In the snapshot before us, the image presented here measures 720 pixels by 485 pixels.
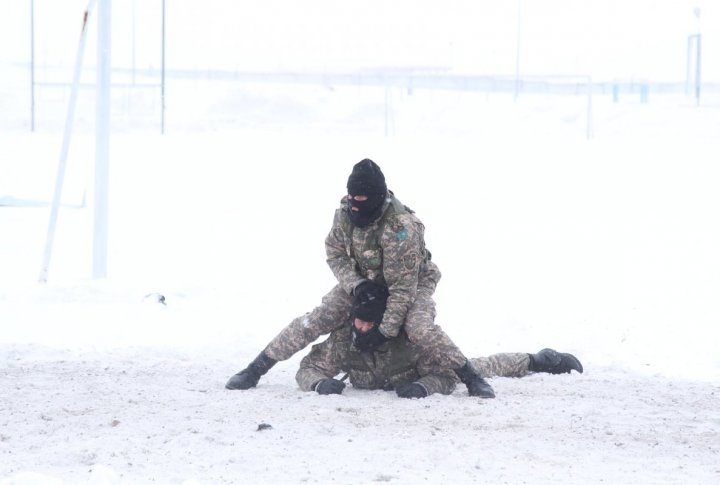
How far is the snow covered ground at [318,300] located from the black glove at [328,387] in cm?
9

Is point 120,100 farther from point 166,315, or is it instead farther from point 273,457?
point 273,457

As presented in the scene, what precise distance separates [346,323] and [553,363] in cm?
144

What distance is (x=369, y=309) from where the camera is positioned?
248 inches

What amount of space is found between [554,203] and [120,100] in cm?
3299

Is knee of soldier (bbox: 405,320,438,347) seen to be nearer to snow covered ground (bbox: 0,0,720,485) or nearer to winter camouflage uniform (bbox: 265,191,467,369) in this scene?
winter camouflage uniform (bbox: 265,191,467,369)

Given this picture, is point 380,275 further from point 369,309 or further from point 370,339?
point 370,339

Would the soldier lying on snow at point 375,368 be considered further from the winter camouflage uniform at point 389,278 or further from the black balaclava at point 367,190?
the black balaclava at point 367,190

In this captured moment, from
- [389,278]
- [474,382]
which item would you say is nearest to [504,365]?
[474,382]

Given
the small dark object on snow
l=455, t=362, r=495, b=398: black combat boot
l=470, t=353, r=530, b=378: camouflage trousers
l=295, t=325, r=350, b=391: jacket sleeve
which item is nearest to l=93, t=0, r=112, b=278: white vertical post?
the small dark object on snow

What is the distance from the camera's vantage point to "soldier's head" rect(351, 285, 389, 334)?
6.29 meters

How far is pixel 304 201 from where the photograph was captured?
19.0 metres

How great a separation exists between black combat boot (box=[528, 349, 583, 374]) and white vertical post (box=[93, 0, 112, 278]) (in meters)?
4.99

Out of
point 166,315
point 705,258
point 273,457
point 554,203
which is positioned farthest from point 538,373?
point 554,203

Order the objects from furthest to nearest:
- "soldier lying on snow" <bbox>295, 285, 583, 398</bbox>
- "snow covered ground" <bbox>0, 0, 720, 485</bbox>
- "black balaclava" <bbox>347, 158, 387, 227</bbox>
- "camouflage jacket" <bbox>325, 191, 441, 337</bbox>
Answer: "soldier lying on snow" <bbox>295, 285, 583, 398</bbox>
"camouflage jacket" <bbox>325, 191, 441, 337</bbox>
"black balaclava" <bbox>347, 158, 387, 227</bbox>
"snow covered ground" <bbox>0, 0, 720, 485</bbox>
